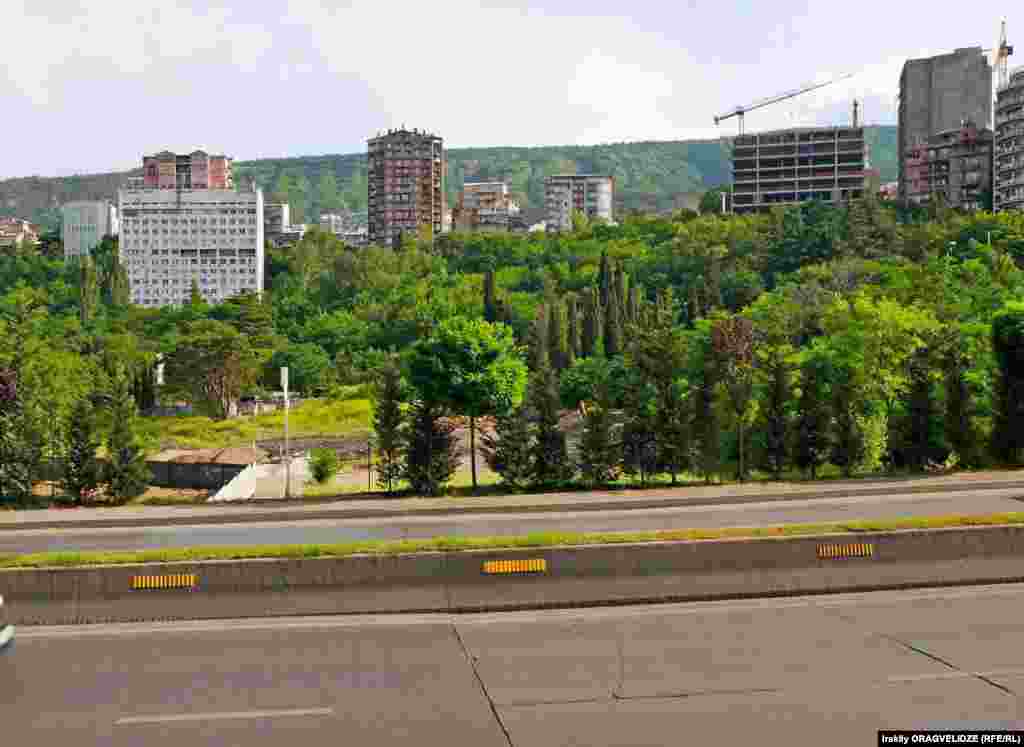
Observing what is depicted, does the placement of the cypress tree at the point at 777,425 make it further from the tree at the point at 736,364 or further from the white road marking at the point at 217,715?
the white road marking at the point at 217,715

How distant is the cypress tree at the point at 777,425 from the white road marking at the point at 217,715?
27.1 m

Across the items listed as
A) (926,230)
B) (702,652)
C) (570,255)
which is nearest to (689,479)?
(702,652)

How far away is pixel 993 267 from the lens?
8394 cm

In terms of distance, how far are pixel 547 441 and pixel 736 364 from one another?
741 centimetres

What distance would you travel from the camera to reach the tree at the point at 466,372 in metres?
40.2

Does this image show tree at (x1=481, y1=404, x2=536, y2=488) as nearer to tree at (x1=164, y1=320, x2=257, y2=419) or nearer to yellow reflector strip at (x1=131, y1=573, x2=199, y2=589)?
yellow reflector strip at (x1=131, y1=573, x2=199, y2=589)

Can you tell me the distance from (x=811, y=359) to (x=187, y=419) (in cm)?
7467

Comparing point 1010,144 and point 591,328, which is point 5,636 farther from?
point 1010,144

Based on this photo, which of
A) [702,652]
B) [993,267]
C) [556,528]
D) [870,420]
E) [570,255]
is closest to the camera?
[702,652]

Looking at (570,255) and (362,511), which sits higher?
(570,255)

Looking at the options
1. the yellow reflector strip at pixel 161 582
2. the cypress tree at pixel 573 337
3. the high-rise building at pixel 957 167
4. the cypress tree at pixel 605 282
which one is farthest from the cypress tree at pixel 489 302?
the yellow reflector strip at pixel 161 582

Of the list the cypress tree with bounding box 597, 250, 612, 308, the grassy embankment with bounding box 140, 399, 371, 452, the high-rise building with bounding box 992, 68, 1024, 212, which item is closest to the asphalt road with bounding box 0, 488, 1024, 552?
the grassy embankment with bounding box 140, 399, 371, 452

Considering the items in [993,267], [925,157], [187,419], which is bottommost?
[187,419]

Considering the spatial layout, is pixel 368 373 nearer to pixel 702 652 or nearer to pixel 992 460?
pixel 992 460
